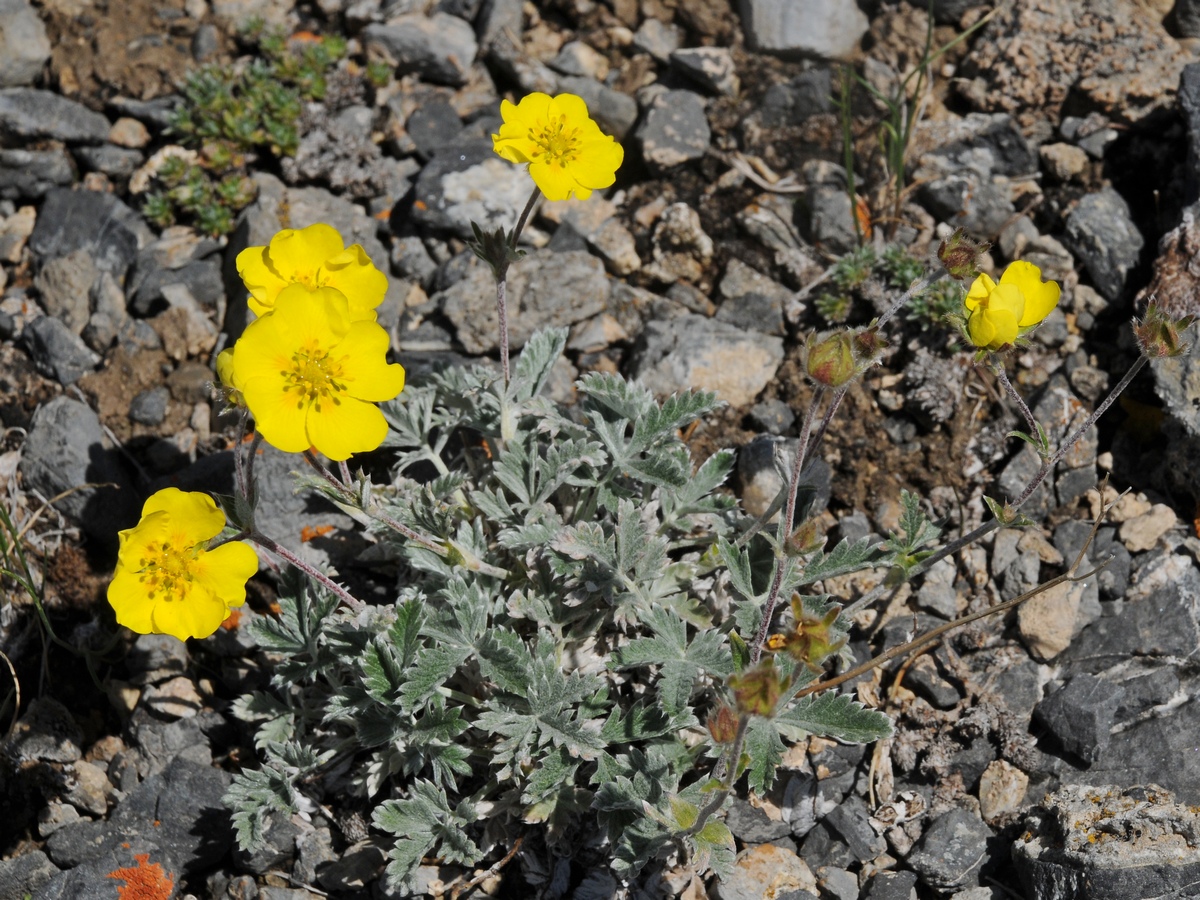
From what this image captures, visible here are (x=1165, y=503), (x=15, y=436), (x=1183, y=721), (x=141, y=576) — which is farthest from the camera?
(x=15, y=436)

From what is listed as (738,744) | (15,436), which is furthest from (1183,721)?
(15,436)

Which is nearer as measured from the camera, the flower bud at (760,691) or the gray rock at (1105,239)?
the flower bud at (760,691)

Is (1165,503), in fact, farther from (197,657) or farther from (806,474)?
(197,657)

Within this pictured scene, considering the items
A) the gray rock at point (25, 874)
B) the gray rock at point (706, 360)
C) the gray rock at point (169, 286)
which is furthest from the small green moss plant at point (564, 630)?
the gray rock at point (169, 286)

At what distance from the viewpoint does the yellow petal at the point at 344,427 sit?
130 inches

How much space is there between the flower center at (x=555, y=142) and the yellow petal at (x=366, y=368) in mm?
1027

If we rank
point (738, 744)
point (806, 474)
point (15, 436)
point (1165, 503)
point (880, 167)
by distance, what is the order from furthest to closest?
1. point (880, 167)
2. point (15, 436)
3. point (1165, 503)
4. point (806, 474)
5. point (738, 744)

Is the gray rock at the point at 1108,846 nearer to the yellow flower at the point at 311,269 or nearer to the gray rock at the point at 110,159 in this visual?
the yellow flower at the point at 311,269

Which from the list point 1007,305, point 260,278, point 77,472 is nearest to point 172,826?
point 77,472

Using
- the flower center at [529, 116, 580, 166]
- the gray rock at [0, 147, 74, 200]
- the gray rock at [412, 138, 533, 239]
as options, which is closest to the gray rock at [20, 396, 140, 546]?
the gray rock at [0, 147, 74, 200]

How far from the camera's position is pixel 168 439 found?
5.22 metres

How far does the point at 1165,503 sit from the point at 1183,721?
1.04 meters

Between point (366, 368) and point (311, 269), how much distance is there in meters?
0.51

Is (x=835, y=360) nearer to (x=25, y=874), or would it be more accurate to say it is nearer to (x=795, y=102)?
(x=795, y=102)
